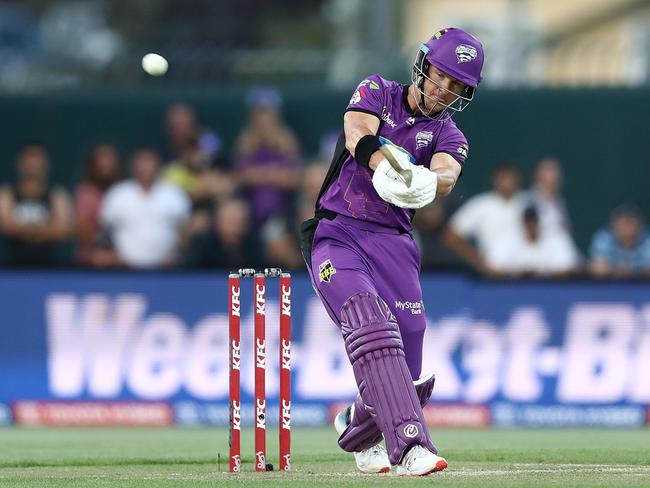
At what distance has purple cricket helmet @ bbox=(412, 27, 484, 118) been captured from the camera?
7.94 m

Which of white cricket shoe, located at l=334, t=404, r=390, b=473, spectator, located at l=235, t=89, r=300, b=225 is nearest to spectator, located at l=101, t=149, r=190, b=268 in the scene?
spectator, located at l=235, t=89, r=300, b=225

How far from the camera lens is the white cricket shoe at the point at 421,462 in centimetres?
751

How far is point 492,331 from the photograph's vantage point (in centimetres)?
1389

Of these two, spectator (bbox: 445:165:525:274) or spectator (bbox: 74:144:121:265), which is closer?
spectator (bbox: 445:165:525:274)

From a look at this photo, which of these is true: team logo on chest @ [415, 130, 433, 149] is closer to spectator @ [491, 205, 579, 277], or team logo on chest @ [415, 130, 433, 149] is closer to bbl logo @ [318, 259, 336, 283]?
bbl logo @ [318, 259, 336, 283]

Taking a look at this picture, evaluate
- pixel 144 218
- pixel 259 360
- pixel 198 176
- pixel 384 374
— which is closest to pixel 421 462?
pixel 384 374

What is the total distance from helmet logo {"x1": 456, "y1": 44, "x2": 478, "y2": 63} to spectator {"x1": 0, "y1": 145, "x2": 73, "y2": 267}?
7930 mm

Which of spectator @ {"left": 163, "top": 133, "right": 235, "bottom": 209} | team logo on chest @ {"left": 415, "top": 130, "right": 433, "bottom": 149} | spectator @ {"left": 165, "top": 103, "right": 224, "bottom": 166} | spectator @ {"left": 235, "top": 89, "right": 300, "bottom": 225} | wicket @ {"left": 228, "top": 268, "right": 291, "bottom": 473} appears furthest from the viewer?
spectator @ {"left": 165, "top": 103, "right": 224, "bottom": 166}

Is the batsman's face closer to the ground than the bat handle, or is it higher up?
higher up

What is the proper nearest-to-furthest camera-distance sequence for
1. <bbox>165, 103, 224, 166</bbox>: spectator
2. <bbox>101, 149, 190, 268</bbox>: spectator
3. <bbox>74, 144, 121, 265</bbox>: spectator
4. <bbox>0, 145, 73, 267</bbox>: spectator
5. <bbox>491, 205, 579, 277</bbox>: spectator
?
<bbox>491, 205, 579, 277</bbox>: spectator, <bbox>101, 149, 190, 268</bbox>: spectator, <bbox>0, 145, 73, 267</bbox>: spectator, <bbox>74, 144, 121, 265</bbox>: spectator, <bbox>165, 103, 224, 166</bbox>: spectator

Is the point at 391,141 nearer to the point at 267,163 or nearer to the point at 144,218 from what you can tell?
the point at 144,218

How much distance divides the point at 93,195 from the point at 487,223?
3.72 m

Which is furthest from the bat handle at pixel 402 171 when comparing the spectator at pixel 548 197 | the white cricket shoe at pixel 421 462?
the spectator at pixel 548 197

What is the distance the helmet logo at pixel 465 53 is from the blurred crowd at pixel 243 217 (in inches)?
250
